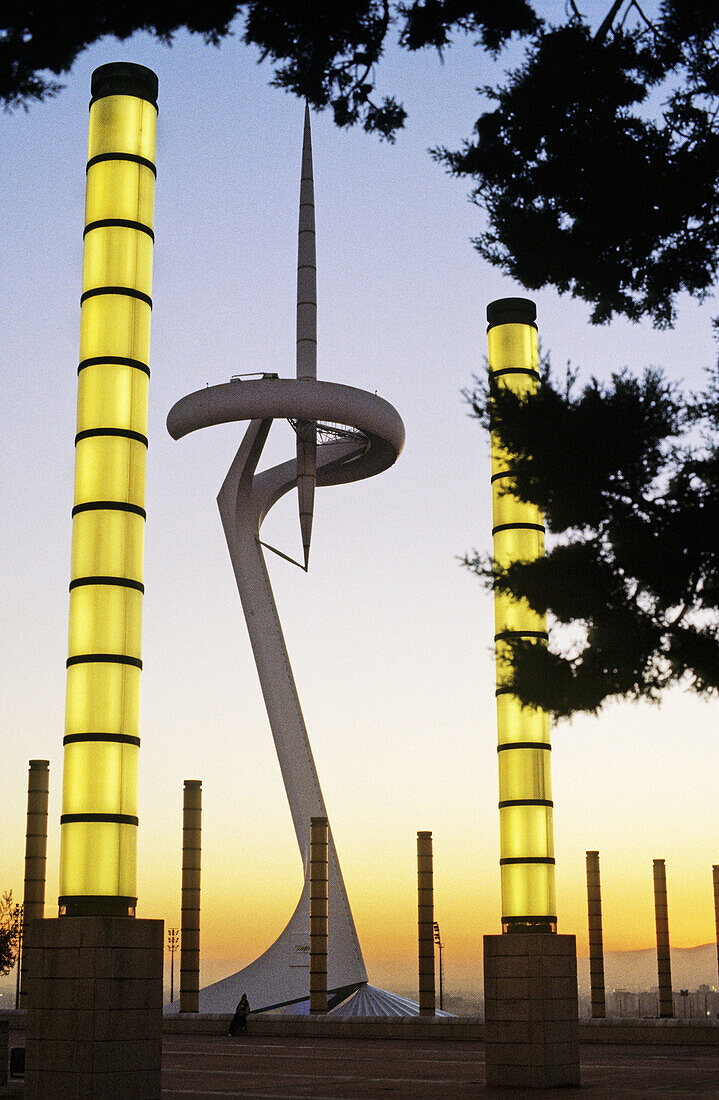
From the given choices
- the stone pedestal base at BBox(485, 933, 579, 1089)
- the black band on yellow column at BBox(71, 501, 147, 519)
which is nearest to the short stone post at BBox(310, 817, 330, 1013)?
the stone pedestal base at BBox(485, 933, 579, 1089)

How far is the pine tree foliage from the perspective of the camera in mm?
9828

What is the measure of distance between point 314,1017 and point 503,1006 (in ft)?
48.2

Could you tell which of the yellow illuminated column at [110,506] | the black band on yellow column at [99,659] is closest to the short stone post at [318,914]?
the yellow illuminated column at [110,506]

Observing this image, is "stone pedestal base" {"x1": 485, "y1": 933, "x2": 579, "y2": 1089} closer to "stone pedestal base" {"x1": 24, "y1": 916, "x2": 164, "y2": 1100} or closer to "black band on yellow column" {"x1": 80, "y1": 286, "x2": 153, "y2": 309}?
"stone pedestal base" {"x1": 24, "y1": 916, "x2": 164, "y2": 1100}

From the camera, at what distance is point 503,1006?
15578 mm

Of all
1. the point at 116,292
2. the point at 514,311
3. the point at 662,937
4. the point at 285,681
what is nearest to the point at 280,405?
the point at 285,681

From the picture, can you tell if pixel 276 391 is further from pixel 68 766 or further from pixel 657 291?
pixel 657 291

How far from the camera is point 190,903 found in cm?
3406

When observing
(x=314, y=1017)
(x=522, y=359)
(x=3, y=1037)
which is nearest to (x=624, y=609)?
(x=522, y=359)

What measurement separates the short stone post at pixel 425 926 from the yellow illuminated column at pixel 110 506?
19.8 m

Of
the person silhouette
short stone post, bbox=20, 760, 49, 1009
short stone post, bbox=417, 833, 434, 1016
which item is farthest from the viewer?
short stone post, bbox=417, 833, 434, 1016

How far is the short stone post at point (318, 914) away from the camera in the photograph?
3353 cm

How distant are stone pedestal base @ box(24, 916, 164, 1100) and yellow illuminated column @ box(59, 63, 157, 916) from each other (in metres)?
0.43

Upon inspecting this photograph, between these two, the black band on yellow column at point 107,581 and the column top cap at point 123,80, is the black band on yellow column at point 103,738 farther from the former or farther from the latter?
the column top cap at point 123,80
